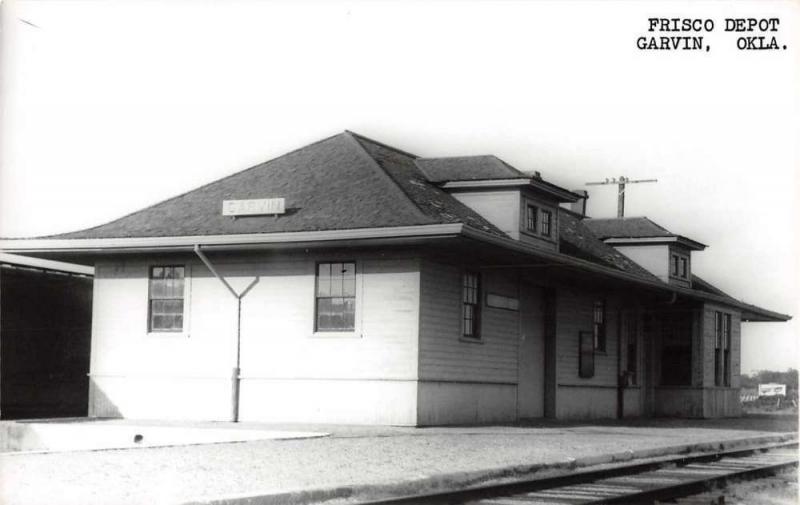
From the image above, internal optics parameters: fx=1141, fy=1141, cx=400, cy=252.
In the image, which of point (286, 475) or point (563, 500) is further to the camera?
point (286, 475)

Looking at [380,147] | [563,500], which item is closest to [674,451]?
[563,500]

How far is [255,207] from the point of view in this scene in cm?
2133

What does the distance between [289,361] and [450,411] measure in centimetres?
313

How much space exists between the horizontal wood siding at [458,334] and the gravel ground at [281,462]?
172 cm

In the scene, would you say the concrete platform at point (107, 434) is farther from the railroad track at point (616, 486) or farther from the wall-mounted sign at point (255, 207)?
the railroad track at point (616, 486)

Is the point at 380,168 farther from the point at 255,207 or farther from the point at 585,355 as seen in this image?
the point at 585,355

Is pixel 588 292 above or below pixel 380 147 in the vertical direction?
below

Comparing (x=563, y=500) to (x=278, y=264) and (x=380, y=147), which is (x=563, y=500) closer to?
(x=278, y=264)

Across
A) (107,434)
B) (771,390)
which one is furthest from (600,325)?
(771,390)

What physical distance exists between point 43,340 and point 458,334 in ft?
28.3

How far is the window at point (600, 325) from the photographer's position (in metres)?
29.0

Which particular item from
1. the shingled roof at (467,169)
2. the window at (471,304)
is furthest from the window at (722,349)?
the window at (471,304)

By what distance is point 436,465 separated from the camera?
1320 centimetres

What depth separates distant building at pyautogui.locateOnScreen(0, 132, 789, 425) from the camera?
20.3 meters
